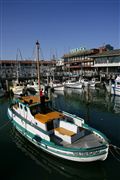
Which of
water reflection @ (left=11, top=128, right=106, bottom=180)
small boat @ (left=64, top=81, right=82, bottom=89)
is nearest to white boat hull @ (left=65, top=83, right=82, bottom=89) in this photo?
small boat @ (left=64, top=81, right=82, bottom=89)

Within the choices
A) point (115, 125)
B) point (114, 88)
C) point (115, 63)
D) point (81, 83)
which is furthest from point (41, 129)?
point (115, 63)

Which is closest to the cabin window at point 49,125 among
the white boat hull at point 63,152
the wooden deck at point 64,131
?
the wooden deck at point 64,131

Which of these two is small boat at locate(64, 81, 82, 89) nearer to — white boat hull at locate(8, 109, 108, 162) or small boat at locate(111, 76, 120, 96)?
small boat at locate(111, 76, 120, 96)

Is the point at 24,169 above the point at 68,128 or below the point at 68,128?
below

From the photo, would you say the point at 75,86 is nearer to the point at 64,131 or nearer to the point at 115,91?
the point at 115,91

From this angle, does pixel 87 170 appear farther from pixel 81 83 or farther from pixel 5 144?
pixel 81 83

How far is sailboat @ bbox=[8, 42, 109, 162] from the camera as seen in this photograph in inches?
417

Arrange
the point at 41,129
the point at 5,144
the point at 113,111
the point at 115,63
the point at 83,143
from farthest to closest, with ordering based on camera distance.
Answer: the point at 115,63 → the point at 113,111 → the point at 5,144 → the point at 41,129 → the point at 83,143

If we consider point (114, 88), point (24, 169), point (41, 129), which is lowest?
point (24, 169)

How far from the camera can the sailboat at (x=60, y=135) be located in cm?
1059

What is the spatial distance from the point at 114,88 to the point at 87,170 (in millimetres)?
27388

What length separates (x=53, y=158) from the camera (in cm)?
1224

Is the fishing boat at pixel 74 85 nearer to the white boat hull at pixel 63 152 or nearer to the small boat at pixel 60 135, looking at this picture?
the small boat at pixel 60 135

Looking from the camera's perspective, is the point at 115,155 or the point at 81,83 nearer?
the point at 115,155
